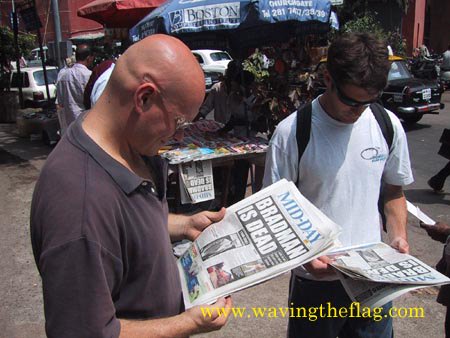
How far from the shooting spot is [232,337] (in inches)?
125

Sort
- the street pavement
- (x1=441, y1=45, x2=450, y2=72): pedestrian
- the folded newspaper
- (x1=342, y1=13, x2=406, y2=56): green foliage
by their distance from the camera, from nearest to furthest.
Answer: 1. the folded newspaper
2. the street pavement
3. (x1=441, y1=45, x2=450, y2=72): pedestrian
4. (x1=342, y1=13, x2=406, y2=56): green foliage

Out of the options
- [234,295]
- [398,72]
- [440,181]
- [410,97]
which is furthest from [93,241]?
[398,72]

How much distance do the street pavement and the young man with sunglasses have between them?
4.08 feet

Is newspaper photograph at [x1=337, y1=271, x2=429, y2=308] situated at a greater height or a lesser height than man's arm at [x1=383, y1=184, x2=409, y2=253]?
lesser

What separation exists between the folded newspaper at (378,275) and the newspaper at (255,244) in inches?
6.8

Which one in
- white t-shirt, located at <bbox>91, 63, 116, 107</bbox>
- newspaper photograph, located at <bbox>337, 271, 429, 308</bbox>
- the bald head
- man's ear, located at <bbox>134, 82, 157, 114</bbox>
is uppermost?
the bald head

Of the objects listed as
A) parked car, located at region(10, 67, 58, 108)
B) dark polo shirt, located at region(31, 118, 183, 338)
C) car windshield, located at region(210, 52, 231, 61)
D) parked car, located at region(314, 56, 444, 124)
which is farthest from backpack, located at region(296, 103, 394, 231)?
car windshield, located at region(210, 52, 231, 61)

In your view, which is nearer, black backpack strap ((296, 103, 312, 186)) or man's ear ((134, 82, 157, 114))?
man's ear ((134, 82, 157, 114))

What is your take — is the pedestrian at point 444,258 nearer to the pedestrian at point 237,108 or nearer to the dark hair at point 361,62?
the dark hair at point 361,62

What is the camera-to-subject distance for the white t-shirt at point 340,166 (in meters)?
1.96

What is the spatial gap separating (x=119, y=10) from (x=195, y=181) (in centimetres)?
471

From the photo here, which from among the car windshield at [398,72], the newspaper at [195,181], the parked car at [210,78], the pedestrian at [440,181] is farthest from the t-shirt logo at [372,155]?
the parked car at [210,78]

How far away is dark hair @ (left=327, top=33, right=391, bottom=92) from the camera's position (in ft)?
5.85

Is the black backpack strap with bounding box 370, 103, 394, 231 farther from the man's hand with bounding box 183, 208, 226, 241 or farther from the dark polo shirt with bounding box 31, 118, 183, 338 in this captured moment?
the dark polo shirt with bounding box 31, 118, 183, 338
